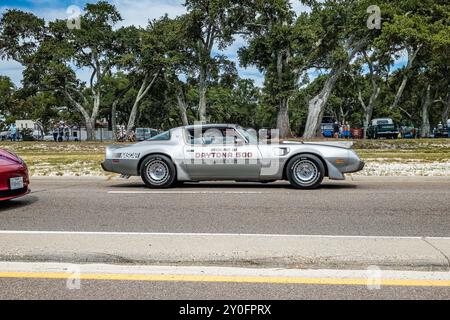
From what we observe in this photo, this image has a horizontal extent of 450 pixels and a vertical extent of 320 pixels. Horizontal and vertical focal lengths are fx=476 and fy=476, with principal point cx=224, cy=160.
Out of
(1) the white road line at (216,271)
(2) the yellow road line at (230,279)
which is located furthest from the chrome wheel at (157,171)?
(2) the yellow road line at (230,279)

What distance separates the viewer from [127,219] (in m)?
6.57

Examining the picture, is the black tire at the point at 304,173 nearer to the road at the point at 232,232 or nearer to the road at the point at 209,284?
the road at the point at 232,232

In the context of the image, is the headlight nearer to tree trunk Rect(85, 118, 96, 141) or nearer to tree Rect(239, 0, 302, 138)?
tree Rect(239, 0, 302, 138)

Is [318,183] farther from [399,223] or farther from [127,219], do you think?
[127,219]

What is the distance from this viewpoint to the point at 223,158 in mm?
9648

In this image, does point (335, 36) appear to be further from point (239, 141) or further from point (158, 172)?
point (158, 172)

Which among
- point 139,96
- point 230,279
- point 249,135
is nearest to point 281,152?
point 249,135

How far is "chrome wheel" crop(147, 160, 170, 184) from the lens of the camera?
393 inches

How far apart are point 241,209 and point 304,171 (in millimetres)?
2673

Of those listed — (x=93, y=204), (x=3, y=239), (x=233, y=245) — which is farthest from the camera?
(x=93, y=204)

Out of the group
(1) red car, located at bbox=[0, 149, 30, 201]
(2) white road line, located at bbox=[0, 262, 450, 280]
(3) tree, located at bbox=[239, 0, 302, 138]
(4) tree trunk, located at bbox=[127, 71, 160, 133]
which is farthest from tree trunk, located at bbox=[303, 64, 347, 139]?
(2) white road line, located at bbox=[0, 262, 450, 280]
